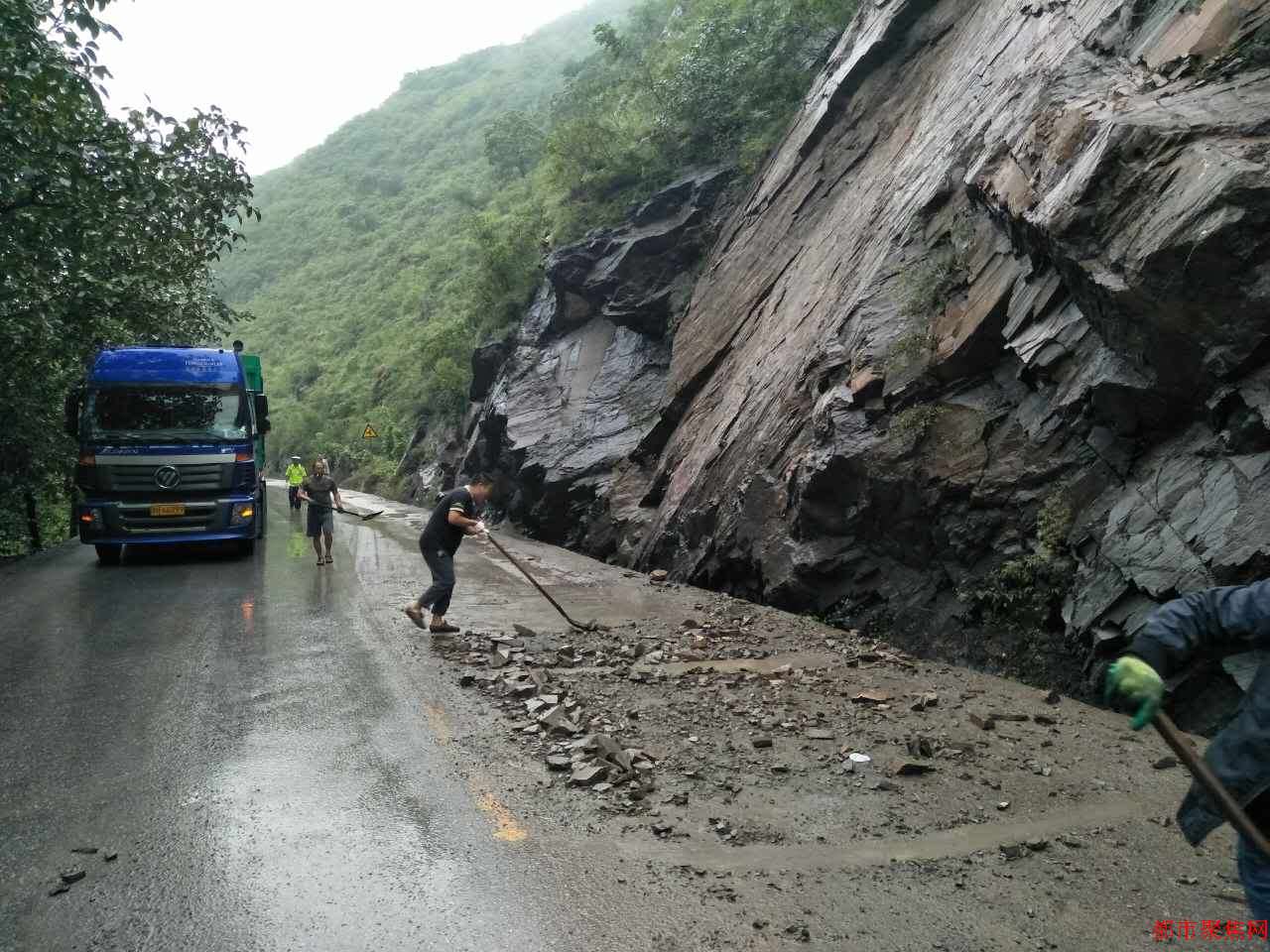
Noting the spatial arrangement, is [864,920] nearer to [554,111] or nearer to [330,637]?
[330,637]

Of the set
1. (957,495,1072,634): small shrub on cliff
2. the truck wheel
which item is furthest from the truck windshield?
(957,495,1072,634): small shrub on cliff

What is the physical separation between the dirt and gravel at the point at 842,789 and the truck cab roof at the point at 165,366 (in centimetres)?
794

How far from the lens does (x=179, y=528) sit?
13.0m

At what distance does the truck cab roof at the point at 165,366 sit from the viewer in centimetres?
1316

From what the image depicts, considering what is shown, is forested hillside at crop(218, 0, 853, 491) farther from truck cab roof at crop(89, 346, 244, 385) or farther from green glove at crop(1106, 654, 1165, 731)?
green glove at crop(1106, 654, 1165, 731)

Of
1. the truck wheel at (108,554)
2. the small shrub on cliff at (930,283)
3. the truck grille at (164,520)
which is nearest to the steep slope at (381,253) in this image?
the truck wheel at (108,554)

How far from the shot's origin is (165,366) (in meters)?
13.4

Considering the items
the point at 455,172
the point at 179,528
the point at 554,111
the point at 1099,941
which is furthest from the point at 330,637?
the point at 455,172

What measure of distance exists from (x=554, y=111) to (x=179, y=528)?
30671 mm

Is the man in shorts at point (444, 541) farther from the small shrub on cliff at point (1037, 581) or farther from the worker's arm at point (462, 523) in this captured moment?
the small shrub on cliff at point (1037, 581)

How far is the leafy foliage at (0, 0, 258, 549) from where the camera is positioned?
828 centimetres

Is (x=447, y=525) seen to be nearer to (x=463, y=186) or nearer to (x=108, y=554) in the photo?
(x=108, y=554)

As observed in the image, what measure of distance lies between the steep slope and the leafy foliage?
1503 centimetres

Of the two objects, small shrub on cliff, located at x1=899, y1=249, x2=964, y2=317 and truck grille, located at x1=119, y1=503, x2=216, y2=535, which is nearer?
small shrub on cliff, located at x1=899, y1=249, x2=964, y2=317
